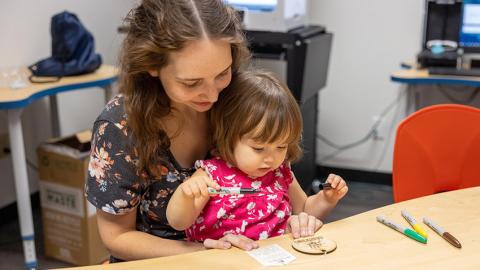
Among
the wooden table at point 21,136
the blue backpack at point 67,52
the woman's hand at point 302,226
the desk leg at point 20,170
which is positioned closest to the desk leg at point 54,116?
the blue backpack at point 67,52

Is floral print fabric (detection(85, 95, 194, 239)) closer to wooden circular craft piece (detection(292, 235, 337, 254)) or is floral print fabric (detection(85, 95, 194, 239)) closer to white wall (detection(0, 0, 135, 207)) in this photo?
wooden circular craft piece (detection(292, 235, 337, 254))

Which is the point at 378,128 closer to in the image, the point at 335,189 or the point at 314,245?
the point at 335,189

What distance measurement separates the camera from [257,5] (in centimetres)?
268

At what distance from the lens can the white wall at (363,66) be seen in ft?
10.8

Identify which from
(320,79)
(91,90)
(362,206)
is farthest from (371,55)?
(91,90)

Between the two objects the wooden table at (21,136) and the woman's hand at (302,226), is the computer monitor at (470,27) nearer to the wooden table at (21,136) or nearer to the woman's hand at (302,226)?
the wooden table at (21,136)

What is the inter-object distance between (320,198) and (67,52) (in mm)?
1712

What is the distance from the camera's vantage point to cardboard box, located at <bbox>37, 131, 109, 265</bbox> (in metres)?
2.45

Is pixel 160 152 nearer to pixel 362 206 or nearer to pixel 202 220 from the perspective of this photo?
pixel 202 220

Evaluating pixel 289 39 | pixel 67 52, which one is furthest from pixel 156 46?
pixel 67 52

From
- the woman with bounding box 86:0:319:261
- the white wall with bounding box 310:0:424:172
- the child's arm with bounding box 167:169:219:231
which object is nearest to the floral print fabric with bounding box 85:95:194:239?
the woman with bounding box 86:0:319:261

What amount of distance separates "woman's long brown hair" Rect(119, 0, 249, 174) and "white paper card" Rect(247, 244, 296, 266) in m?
0.31

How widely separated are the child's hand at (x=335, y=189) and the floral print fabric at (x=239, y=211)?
0.34 ft

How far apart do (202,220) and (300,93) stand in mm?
1499
